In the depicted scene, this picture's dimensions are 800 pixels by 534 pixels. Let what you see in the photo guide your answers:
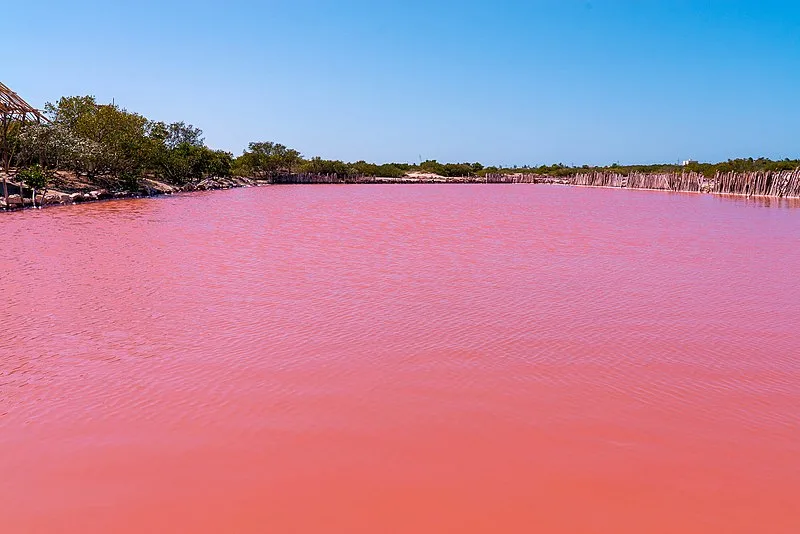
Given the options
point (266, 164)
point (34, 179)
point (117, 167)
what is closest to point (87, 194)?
point (34, 179)

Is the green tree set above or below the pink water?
above

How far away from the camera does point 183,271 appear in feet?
34.1

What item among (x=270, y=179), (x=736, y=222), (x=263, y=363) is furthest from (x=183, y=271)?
(x=270, y=179)

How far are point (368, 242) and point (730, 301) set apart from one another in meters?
8.26

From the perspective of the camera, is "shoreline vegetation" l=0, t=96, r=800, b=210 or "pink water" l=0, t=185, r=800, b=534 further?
"shoreline vegetation" l=0, t=96, r=800, b=210

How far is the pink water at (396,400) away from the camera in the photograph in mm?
3512

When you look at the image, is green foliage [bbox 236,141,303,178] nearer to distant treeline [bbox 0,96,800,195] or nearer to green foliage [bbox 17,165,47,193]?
distant treeline [bbox 0,96,800,195]

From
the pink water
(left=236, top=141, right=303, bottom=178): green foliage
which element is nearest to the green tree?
the pink water

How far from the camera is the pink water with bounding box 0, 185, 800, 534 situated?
3.51m

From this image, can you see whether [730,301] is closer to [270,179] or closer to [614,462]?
[614,462]

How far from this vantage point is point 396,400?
4957 mm

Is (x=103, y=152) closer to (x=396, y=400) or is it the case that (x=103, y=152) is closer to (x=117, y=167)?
(x=117, y=167)

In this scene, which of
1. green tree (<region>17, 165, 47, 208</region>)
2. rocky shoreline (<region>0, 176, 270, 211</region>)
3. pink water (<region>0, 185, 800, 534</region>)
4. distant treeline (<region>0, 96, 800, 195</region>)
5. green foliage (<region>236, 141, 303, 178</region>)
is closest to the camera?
pink water (<region>0, 185, 800, 534</region>)

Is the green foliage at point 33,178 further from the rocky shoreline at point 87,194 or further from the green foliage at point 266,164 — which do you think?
the green foliage at point 266,164
